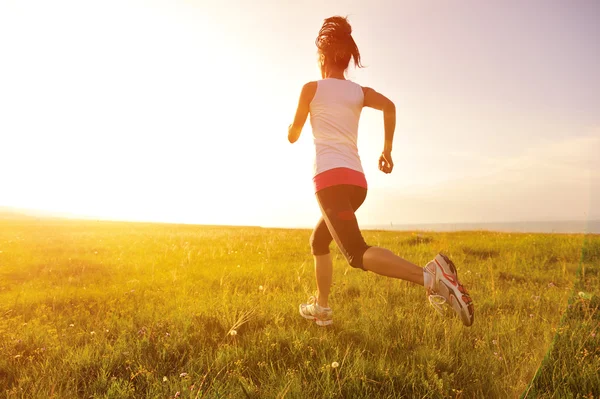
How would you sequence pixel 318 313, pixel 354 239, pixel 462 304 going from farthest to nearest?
pixel 318 313
pixel 354 239
pixel 462 304

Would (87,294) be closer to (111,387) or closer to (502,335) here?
(111,387)

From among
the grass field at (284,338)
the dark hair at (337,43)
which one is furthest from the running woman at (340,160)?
the grass field at (284,338)

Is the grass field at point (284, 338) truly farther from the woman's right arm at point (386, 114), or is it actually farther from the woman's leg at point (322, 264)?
the woman's right arm at point (386, 114)

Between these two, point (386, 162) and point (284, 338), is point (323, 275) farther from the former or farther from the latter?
point (386, 162)

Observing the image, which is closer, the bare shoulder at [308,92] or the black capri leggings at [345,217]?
the black capri leggings at [345,217]

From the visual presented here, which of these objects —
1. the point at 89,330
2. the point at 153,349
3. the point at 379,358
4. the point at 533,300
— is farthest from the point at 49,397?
the point at 533,300

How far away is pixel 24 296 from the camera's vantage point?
218 inches

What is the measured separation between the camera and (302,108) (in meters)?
3.77

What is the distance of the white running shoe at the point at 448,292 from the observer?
9.71 ft

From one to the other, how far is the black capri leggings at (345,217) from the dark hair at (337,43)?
4.53 feet

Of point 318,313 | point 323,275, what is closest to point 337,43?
point 323,275

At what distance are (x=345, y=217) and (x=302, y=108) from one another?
3.99 ft

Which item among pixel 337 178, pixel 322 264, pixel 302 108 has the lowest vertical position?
pixel 322 264

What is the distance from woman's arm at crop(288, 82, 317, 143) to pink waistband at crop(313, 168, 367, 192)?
55cm
